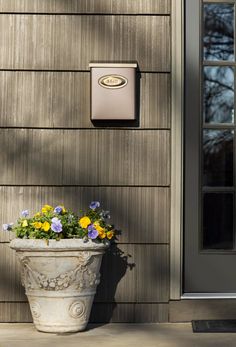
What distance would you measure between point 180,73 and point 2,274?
176 cm

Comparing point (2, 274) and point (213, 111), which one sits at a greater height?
point (213, 111)

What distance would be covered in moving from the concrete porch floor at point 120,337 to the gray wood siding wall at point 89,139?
0.14m

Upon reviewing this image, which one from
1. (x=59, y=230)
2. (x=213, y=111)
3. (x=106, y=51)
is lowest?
(x=59, y=230)

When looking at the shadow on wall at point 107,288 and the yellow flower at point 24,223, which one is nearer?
the yellow flower at point 24,223

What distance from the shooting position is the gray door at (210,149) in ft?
15.7

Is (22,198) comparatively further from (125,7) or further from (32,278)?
(125,7)

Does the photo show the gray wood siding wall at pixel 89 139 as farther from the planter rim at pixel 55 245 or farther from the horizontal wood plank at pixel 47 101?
the planter rim at pixel 55 245

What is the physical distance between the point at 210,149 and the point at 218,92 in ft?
1.28

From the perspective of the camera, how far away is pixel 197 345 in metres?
4.07

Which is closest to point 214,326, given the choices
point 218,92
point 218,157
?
point 218,157

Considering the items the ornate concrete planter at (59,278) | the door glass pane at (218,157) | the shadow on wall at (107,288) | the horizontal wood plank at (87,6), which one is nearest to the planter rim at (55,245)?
the ornate concrete planter at (59,278)

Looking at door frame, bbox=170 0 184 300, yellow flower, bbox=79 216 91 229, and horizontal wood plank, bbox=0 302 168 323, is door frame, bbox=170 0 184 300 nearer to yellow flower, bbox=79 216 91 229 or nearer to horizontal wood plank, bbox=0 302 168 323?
horizontal wood plank, bbox=0 302 168 323

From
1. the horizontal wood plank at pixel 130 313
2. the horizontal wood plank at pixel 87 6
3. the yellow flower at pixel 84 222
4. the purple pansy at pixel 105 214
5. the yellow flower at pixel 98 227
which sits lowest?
the horizontal wood plank at pixel 130 313

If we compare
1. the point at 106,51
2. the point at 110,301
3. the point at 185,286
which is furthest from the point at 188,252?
the point at 106,51
